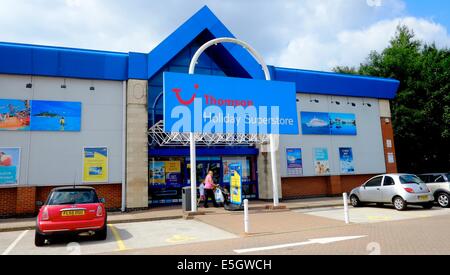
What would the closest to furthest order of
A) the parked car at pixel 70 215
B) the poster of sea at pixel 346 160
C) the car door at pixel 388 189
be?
the parked car at pixel 70 215 → the car door at pixel 388 189 → the poster of sea at pixel 346 160

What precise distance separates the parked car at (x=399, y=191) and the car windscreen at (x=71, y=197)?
11.6 meters

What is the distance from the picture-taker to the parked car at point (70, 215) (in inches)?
311

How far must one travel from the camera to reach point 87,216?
27.0ft

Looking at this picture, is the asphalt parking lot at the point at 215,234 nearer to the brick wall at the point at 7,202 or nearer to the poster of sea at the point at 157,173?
the brick wall at the point at 7,202

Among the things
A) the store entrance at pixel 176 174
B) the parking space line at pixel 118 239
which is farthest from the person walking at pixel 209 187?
the parking space line at pixel 118 239

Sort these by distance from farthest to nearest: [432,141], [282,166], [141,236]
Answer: [432,141]
[282,166]
[141,236]

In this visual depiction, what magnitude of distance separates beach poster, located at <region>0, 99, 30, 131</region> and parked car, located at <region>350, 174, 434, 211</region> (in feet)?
52.6

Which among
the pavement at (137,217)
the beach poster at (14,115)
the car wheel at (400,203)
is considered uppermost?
the beach poster at (14,115)

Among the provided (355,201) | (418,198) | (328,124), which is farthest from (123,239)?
(328,124)

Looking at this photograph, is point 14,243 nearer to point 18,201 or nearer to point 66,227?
point 66,227

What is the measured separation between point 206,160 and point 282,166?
4658 millimetres

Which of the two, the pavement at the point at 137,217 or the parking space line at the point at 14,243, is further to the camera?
the pavement at the point at 137,217

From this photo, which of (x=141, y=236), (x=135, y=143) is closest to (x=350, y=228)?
(x=141, y=236)

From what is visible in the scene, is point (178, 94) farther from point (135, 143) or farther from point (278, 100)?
point (278, 100)
